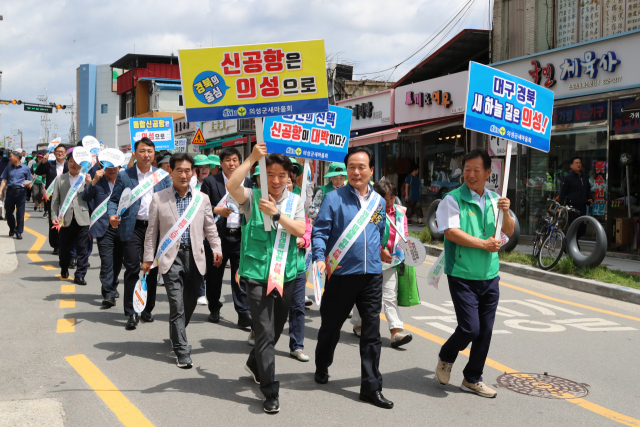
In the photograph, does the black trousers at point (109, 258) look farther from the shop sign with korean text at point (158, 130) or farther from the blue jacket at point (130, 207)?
the shop sign with korean text at point (158, 130)

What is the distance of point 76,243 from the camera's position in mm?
9422

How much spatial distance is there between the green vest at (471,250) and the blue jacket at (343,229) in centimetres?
58

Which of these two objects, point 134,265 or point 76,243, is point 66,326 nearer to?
point 134,265

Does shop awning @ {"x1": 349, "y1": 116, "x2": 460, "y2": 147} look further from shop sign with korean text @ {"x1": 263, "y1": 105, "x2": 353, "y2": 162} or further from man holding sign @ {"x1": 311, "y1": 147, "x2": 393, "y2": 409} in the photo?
man holding sign @ {"x1": 311, "y1": 147, "x2": 393, "y2": 409}

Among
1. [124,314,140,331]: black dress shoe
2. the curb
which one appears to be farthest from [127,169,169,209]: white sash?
the curb

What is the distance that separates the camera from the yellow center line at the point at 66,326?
21.4 ft

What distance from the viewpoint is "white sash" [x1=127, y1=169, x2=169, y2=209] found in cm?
698

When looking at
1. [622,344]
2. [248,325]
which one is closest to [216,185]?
[248,325]

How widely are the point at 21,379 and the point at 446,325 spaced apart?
4.15 meters

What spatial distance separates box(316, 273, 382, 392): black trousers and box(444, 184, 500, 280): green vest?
0.60 m

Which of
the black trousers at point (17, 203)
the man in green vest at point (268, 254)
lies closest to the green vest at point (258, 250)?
the man in green vest at point (268, 254)

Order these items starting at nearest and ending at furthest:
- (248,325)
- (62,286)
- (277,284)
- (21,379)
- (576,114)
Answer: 1. (277,284)
2. (21,379)
3. (248,325)
4. (62,286)
5. (576,114)

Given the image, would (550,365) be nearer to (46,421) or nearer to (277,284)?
(277,284)

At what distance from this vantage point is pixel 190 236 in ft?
18.6
